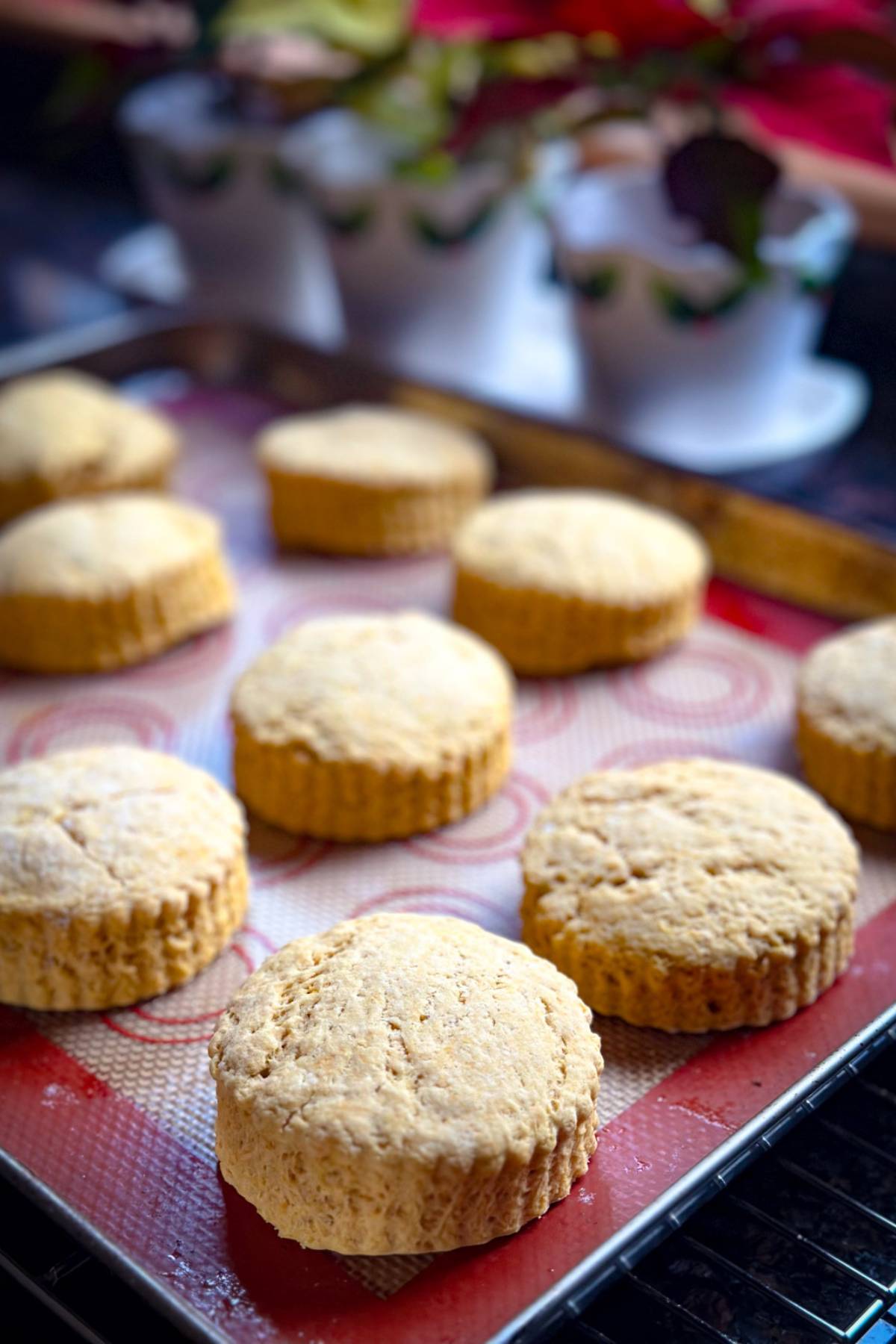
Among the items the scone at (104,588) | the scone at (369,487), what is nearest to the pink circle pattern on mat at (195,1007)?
the scone at (104,588)

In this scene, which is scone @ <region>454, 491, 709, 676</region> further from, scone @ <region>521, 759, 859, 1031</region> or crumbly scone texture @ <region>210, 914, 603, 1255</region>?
crumbly scone texture @ <region>210, 914, 603, 1255</region>

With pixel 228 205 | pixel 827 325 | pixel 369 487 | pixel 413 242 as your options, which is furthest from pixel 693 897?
pixel 228 205

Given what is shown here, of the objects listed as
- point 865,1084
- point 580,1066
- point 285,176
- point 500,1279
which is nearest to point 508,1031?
point 580,1066

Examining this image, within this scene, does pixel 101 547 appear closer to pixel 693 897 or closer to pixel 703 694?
pixel 703 694

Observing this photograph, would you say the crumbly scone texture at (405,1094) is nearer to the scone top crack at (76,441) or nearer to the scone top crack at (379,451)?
the scone top crack at (379,451)

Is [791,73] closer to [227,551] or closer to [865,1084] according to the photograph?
[227,551]

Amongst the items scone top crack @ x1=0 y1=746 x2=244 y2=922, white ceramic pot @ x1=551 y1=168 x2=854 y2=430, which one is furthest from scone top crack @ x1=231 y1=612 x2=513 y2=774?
white ceramic pot @ x1=551 y1=168 x2=854 y2=430
